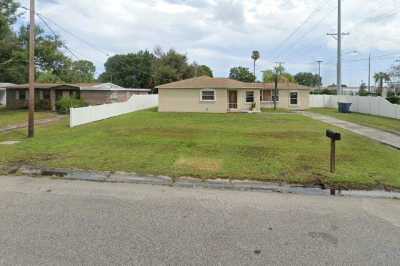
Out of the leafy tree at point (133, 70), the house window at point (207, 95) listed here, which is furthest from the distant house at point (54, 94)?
the leafy tree at point (133, 70)

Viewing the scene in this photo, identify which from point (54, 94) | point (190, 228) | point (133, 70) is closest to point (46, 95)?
point (54, 94)

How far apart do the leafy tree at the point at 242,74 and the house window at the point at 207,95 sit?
37488 millimetres

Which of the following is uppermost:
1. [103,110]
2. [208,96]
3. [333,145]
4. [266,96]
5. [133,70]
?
[133,70]

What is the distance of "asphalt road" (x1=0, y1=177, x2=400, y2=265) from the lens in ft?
11.4

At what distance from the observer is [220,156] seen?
891 cm

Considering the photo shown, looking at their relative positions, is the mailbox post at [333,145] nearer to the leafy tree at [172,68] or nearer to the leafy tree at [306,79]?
the leafy tree at [172,68]

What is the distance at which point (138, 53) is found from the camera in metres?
75.4

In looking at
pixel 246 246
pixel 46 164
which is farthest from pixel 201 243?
pixel 46 164

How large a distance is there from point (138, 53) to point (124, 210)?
7440 cm

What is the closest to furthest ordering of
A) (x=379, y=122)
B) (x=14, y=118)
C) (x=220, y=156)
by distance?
(x=220, y=156) < (x=379, y=122) < (x=14, y=118)

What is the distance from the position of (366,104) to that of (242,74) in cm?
4033

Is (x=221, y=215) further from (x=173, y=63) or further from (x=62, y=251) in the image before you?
(x=173, y=63)

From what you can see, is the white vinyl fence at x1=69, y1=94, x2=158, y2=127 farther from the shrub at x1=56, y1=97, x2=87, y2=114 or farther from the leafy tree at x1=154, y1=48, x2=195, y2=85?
the leafy tree at x1=154, y1=48, x2=195, y2=85

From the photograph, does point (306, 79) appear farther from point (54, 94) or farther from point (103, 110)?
point (103, 110)
